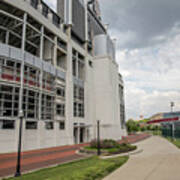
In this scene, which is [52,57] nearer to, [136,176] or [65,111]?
[65,111]

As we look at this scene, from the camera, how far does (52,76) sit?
30.3 metres

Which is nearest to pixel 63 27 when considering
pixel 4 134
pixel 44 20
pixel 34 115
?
pixel 44 20

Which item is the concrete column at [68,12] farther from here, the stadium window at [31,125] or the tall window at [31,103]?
the stadium window at [31,125]

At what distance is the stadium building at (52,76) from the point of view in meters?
23.5

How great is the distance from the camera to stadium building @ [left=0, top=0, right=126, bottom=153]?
23547 millimetres

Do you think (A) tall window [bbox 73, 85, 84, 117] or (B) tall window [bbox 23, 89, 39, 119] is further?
(A) tall window [bbox 73, 85, 84, 117]

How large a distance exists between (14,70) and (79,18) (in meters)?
22.9

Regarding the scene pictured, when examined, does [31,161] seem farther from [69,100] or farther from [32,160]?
[69,100]

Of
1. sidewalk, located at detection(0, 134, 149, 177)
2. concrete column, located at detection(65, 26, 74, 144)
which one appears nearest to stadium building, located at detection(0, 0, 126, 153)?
concrete column, located at detection(65, 26, 74, 144)

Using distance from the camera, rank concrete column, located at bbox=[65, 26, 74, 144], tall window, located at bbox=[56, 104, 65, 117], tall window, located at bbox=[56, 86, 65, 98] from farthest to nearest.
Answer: concrete column, located at bbox=[65, 26, 74, 144]
tall window, located at bbox=[56, 86, 65, 98]
tall window, located at bbox=[56, 104, 65, 117]

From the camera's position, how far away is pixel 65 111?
1287 inches

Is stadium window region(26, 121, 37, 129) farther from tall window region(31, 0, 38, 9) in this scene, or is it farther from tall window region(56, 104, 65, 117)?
tall window region(31, 0, 38, 9)

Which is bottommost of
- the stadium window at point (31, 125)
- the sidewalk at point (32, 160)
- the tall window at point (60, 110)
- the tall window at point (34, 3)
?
the sidewalk at point (32, 160)

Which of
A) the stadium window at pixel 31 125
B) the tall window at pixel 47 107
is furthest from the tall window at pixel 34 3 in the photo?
the stadium window at pixel 31 125
